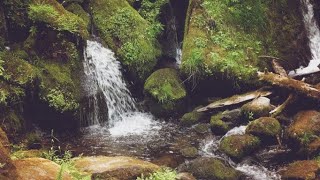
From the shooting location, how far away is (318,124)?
8648 mm

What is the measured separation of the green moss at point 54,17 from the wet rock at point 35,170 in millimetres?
6067

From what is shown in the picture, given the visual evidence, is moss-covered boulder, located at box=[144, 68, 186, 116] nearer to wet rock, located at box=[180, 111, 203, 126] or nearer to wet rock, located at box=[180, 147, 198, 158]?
wet rock, located at box=[180, 111, 203, 126]

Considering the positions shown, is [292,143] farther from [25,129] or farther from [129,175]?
[25,129]

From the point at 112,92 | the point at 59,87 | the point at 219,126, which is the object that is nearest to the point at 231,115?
the point at 219,126

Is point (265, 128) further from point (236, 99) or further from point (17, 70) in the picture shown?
point (17, 70)

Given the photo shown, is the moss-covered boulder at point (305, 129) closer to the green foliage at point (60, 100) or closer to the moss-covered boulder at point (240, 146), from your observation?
the moss-covered boulder at point (240, 146)

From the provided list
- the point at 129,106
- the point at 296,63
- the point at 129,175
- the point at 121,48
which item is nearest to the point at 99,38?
the point at 121,48

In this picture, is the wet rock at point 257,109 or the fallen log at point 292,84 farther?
the wet rock at point 257,109

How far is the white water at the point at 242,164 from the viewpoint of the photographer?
7.91 m

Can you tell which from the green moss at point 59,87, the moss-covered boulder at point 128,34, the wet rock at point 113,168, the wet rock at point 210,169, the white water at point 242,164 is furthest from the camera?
the moss-covered boulder at point 128,34

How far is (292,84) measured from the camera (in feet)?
31.8

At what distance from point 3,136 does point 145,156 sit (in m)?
4.28

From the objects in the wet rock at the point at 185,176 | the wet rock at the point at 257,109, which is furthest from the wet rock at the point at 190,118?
the wet rock at the point at 185,176

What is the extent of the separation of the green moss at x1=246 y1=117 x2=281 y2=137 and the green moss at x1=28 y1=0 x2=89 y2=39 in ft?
17.8
